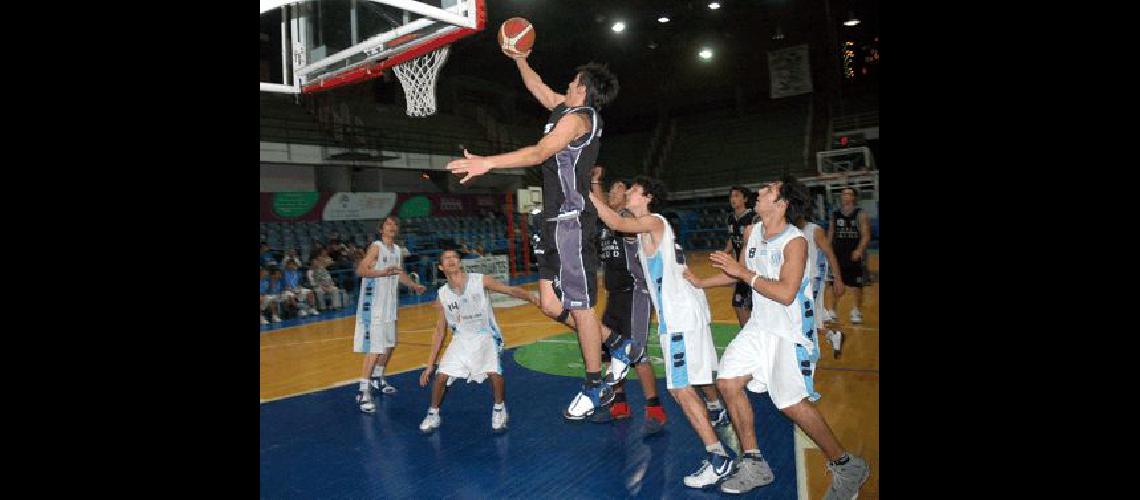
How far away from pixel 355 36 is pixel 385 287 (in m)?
2.38

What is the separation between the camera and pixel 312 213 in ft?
58.1

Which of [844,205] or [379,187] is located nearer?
[844,205]

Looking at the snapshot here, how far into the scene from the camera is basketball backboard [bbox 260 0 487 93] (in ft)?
18.5

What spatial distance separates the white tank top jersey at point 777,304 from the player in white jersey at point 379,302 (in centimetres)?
314

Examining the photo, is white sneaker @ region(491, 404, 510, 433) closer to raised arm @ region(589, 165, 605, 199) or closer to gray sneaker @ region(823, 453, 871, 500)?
raised arm @ region(589, 165, 605, 199)

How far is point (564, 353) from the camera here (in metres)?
7.72

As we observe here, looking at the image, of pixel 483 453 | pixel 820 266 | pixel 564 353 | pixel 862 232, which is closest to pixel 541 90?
pixel 483 453

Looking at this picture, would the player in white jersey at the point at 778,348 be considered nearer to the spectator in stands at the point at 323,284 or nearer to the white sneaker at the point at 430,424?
the white sneaker at the point at 430,424

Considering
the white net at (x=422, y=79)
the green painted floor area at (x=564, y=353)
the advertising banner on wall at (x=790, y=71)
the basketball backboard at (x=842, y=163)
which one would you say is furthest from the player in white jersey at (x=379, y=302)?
the advertising banner on wall at (x=790, y=71)

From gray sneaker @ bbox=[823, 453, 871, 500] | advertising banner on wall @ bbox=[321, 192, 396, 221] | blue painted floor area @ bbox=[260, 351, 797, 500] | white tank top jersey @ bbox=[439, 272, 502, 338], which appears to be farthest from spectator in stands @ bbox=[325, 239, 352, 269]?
gray sneaker @ bbox=[823, 453, 871, 500]
